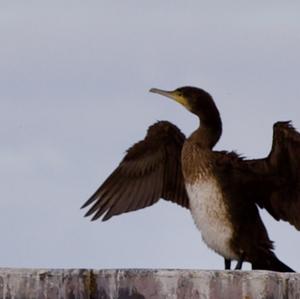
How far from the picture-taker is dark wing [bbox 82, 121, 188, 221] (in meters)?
11.0

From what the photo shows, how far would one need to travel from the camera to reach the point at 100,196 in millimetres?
11109

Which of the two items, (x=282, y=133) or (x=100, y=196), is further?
(x=100, y=196)

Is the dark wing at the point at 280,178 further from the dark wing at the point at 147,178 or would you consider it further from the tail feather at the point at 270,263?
the dark wing at the point at 147,178

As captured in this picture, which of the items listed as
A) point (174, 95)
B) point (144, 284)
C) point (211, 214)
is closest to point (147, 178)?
point (174, 95)

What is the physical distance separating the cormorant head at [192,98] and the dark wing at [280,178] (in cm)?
64

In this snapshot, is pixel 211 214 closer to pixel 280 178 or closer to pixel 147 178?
pixel 280 178

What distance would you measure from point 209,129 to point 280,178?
29.5 inches

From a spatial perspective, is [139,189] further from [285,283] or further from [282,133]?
[285,283]

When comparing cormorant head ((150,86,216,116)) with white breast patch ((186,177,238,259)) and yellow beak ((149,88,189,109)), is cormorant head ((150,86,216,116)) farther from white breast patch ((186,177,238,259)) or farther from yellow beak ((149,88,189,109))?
white breast patch ((186,177,238,259))

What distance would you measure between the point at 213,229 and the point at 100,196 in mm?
1610

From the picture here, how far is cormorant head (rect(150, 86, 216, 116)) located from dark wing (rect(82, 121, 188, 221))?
0.50 meters

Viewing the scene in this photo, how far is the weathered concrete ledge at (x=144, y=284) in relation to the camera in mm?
6414

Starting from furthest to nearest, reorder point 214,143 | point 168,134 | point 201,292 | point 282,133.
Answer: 1. point 168,134
2. point 214,143
3. point 282,133
4. point 201,292

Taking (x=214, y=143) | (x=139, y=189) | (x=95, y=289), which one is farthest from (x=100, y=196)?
(x=95, y=289)
